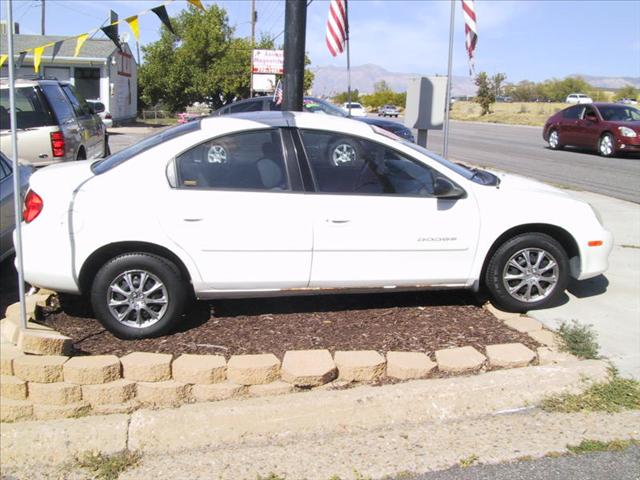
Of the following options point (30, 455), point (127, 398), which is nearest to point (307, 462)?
point (127, 398)

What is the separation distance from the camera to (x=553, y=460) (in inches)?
140

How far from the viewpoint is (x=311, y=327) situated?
16.2ft

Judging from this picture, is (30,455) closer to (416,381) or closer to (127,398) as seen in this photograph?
(127,398)

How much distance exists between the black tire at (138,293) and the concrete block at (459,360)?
6.12ft

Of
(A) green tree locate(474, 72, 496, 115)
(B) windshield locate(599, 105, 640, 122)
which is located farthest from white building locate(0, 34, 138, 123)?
(A) green tree locate(474, 72, 496, 115)

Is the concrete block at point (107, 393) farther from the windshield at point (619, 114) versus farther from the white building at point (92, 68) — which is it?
the white building at point (92, 68)

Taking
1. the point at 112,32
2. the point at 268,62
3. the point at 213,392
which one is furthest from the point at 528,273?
the point at 268,62

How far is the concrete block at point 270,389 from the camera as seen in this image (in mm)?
4039

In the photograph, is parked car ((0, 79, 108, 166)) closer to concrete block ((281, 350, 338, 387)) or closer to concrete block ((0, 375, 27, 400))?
concrete block ((0, 375, 27, 400))

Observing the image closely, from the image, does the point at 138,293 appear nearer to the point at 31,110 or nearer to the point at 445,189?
the point at 445,189

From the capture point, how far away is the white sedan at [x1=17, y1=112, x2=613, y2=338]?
4629 mm

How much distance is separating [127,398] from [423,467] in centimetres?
177

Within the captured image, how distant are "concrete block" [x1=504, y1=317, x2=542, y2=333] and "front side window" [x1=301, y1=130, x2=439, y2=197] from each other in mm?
1176

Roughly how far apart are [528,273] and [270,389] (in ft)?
8.00
